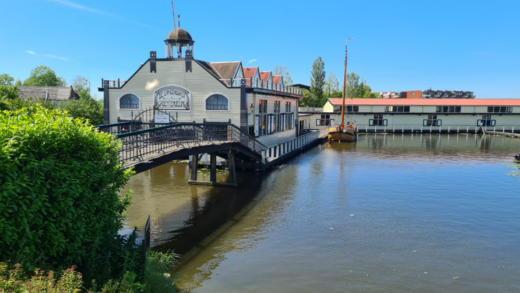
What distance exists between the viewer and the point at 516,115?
70000 mm

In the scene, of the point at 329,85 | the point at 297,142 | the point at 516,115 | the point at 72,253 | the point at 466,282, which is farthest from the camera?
the point at 329,85

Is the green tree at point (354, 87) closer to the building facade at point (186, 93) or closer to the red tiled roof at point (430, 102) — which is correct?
the red tiled roof at point (430, 102)

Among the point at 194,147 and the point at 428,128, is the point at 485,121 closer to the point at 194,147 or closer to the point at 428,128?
the point at 428,128

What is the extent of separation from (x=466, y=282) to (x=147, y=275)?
9107 mm

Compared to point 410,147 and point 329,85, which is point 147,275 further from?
point 329,85

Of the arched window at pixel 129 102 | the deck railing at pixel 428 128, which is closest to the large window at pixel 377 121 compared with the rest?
the deck railing at pixel 428 128

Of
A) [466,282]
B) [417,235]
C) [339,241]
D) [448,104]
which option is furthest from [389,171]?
[448,104]

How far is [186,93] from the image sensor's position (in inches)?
1281

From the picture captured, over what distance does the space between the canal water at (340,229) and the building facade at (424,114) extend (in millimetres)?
42361

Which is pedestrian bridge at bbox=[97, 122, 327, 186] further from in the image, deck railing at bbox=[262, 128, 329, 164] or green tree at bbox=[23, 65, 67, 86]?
green tree at bbox=[23, 65, 67, 86]

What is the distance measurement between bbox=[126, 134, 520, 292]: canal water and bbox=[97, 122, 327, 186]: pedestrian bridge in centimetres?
158

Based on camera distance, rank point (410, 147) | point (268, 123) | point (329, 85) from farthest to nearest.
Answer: point (329, 85) < point (410, 147) < point (268, 123)

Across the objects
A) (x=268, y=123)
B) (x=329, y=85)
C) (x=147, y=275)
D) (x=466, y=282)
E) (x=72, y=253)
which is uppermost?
(x=329, y=85)

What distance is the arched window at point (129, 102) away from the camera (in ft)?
112
